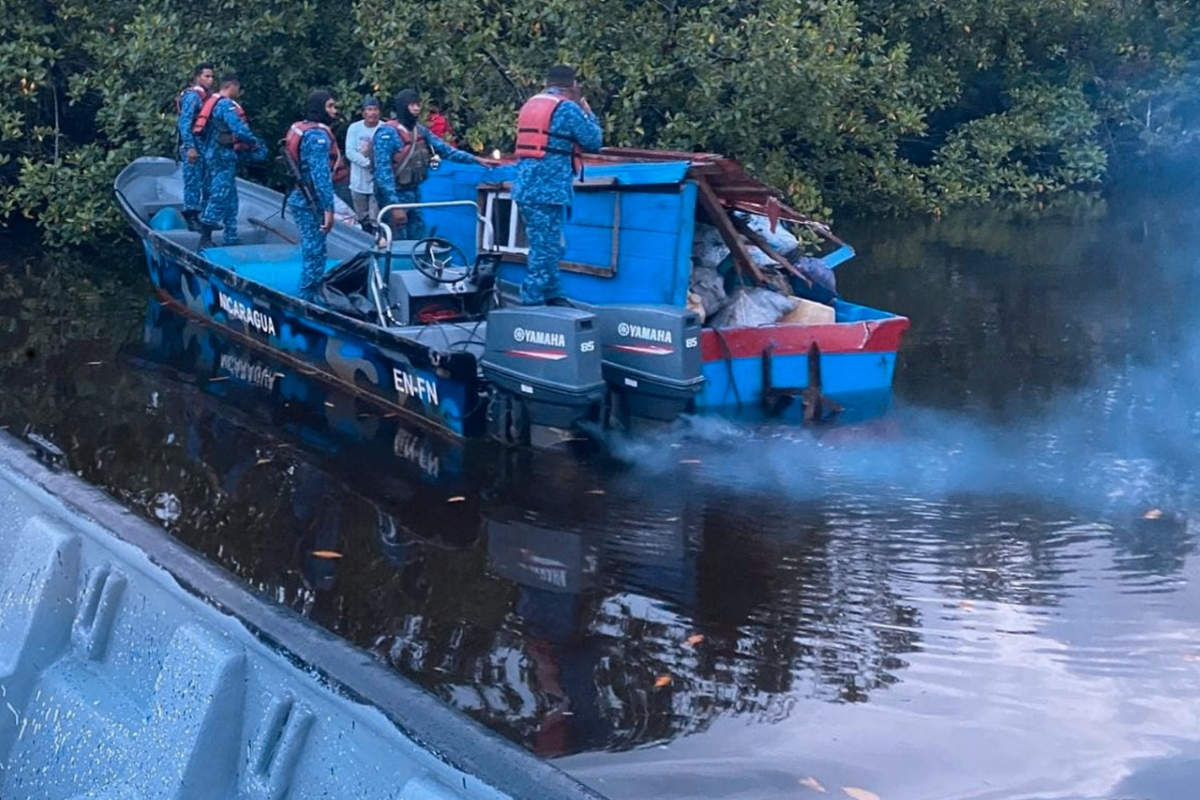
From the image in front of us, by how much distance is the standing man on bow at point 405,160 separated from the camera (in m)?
10.6

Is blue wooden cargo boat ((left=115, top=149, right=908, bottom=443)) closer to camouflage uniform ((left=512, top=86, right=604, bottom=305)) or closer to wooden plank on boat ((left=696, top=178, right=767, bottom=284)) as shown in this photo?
wooden plank on boat ((left=696, top=178, right=767, bottom=284))

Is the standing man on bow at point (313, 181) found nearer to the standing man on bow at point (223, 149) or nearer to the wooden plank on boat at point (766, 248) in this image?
the standing man on bow at point (223, 149)

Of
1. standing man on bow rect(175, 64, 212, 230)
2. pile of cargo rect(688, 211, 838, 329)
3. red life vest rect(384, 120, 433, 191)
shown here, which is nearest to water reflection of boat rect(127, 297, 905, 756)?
pile of cargo rect(688, 211, 838, 329)

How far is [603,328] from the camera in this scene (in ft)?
27.3

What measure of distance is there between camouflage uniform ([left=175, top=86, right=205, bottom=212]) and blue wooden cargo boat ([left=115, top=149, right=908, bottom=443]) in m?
1.78

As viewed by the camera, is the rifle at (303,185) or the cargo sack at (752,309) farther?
the rifle at (303,185)

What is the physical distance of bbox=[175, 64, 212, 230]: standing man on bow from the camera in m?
11.6

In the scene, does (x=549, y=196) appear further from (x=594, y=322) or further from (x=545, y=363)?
(x=545, y=363)

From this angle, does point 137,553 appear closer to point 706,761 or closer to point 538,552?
point 706,761

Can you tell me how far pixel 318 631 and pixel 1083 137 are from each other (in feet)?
71.3

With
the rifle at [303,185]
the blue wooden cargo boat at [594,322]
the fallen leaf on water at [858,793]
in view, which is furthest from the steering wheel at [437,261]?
the fallen leaf on water at [858,793]

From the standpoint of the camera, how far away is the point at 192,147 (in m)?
11.6

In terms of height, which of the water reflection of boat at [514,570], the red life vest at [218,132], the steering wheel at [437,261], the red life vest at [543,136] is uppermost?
the red life vest at [543,136]

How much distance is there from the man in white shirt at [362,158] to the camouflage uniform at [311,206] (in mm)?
2267
